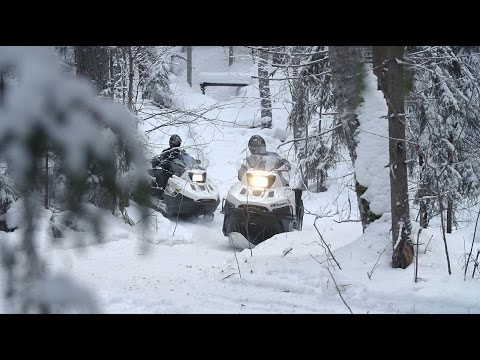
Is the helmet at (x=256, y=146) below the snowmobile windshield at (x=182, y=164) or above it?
above

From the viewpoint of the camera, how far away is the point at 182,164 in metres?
8.22

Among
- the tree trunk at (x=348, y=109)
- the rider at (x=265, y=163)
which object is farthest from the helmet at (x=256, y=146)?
the tree trunk at (x=348, y=109)

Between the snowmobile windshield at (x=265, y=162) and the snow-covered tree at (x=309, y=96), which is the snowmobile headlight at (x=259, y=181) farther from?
the snow-covered tree at (x=309, y=96)

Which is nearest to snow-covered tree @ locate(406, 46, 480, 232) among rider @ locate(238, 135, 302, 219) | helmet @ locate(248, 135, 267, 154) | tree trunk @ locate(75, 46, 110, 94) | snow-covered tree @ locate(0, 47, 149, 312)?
rider @ locate(238, 135, 302, 219)

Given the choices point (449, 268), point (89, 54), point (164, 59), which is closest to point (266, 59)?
point (164, 59)

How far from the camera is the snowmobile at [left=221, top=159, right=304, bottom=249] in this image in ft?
23.0

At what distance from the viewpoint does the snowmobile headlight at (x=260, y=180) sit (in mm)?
7184

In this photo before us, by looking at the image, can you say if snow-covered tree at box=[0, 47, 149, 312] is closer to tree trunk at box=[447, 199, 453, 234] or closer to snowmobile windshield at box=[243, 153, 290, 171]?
snowmobile windshield at box=[243, 153, 290, 171]

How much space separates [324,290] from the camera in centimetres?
427

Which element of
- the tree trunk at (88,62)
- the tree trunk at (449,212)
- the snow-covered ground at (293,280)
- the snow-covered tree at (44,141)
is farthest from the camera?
the tree trunk at (449,212)

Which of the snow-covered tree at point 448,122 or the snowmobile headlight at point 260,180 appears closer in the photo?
the snow-covered tree at point 448,122

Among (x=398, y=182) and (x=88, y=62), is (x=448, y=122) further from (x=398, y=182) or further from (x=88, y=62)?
(x=88, y=62)

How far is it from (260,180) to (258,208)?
0.40 m
